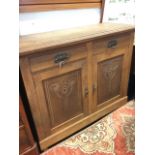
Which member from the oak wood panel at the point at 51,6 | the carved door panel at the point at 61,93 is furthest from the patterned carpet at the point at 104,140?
the oak wood panel at the point at 51,6

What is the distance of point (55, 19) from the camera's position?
134 cm

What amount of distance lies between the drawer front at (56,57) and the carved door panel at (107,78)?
192 millimetres

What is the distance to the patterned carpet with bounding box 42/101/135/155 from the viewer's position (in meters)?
1.22

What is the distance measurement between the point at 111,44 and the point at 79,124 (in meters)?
0.78

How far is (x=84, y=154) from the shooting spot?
120cm

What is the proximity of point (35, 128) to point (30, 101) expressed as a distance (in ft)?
0.86

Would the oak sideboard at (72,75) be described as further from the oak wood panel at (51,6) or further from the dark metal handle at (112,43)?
the oak wood panel at (51,6)

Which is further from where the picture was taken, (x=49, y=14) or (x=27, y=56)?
(x=49, y=14)

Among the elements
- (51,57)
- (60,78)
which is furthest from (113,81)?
(51,57)

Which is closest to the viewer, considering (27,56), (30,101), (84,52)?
(27,56)

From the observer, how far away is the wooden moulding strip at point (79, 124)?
1.22 meters
